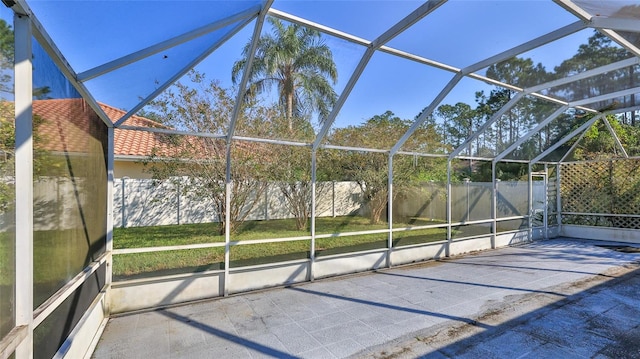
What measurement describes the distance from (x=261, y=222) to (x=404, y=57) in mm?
6346

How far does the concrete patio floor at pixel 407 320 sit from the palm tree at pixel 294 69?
2.78 m

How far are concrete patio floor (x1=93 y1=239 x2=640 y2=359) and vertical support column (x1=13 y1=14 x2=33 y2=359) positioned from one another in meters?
1.47

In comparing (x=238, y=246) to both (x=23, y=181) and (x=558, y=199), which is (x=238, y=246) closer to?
(x=23, y=181)

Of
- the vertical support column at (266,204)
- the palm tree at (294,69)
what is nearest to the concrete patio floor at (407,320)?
the palm tree at (294,69)

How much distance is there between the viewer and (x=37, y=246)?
1.78 metres

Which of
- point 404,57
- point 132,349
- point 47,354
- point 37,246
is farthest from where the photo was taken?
point 404,57

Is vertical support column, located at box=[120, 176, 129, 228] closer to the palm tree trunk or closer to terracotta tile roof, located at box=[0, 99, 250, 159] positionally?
terracotta tile roof, located at box=[0, 99, 250, 159]

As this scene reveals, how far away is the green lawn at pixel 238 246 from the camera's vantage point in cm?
510

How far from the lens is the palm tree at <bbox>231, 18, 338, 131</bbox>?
3.40 meters

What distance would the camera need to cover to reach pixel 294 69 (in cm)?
462

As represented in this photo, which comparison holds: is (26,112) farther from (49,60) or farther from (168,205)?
(168,205)

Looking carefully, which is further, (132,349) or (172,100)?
(172,100)

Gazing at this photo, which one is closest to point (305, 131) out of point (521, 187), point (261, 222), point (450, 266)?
point (450, 266)

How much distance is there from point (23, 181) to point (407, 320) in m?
3.43
